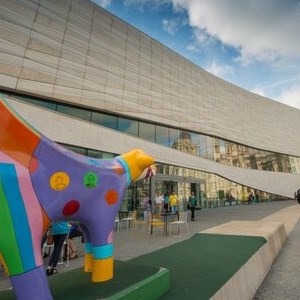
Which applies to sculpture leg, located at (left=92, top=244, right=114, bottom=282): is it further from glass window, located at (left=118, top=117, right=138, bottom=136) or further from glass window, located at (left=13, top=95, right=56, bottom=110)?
glass window, located at (left=118, top=117, right=138, bottom=136)

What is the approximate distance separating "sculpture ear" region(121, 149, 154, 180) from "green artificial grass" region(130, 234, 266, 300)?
1.67 metres

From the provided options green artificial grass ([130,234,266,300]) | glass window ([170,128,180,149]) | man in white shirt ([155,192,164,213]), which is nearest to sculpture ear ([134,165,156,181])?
green artificial grass ([130,234,266,300])

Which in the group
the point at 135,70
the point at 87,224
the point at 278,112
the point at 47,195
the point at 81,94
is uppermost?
the point at 278,112

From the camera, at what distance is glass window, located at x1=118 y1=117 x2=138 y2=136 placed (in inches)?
728

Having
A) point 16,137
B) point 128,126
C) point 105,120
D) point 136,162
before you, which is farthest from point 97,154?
point 16,137

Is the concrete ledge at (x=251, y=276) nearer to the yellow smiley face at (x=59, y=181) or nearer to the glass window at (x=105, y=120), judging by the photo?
the yellow smiley face at (x=59, y=181)

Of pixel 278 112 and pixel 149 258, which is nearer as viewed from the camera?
pixel 149 258

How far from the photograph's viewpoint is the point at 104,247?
9.69 ft

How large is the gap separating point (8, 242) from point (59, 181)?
0.65m

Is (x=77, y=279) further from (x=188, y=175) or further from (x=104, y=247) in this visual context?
(x=188, y=175)

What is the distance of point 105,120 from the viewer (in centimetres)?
1753

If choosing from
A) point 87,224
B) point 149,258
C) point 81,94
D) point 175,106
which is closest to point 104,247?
point 87,224

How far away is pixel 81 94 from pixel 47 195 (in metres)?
15.1

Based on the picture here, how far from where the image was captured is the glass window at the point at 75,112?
50.2ft
